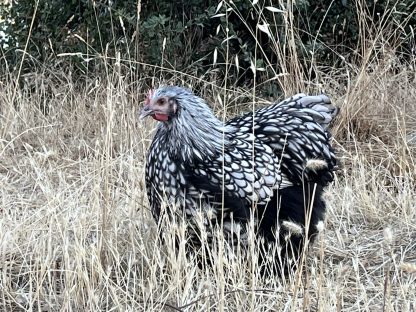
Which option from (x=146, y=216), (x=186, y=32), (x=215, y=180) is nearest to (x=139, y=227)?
(x=146, y=216)

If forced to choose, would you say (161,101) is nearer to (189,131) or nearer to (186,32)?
(189,131)

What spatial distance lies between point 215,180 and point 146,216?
0.50 m

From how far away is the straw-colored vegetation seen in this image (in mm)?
2674

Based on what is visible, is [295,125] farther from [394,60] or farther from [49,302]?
[394,60]

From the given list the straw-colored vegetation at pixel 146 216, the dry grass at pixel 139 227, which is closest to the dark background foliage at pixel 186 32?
the straw-colored vegetation at pixel 146 216

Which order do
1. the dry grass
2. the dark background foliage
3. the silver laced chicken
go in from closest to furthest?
the dry grass → the silver laced chicken → the dark background foliage

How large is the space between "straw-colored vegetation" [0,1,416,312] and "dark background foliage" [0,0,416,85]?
0.19m

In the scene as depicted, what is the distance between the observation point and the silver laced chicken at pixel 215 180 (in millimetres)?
2881

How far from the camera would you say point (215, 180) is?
9.54 ft

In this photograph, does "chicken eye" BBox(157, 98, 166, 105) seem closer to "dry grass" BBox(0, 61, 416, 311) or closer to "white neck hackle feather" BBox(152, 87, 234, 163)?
"white neck hackle feather" BBox(152, 87, 234, 163)

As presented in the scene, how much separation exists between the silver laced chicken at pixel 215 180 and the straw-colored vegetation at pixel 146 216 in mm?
112

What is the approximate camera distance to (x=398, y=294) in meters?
2.73

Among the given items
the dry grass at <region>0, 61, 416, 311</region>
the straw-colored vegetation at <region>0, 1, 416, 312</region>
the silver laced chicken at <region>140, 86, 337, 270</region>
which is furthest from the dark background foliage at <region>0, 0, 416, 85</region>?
the silver laced chicken at <region>140, 86, 337, 270</region>

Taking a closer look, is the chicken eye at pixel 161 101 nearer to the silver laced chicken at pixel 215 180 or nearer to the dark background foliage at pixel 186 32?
the silver laced chicken at pixel 215 180
